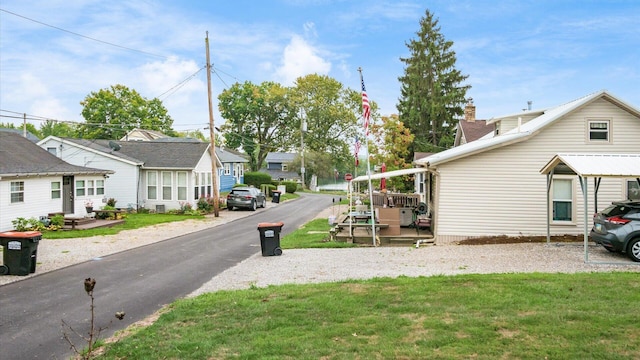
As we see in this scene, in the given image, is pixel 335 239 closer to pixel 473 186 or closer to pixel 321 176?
pixel 473 186

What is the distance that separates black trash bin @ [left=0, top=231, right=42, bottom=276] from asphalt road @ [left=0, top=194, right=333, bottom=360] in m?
Result: 0.61

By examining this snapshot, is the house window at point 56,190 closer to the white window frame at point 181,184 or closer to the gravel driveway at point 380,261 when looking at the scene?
the gravel driveway at point 380,261

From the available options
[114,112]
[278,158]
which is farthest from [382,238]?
[278,158]

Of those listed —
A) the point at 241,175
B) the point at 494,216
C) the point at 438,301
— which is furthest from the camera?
the point at 241,175

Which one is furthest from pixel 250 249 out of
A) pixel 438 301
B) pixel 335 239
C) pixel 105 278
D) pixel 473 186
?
pixel 438 301

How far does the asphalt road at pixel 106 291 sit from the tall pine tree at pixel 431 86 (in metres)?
32.2

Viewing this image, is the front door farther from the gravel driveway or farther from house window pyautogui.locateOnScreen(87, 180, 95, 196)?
the gravel driveway

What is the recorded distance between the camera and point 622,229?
12828 millimetres

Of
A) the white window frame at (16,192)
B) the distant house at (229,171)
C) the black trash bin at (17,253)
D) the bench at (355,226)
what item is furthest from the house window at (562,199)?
the distant house at (229,171)

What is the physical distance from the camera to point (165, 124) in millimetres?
77188

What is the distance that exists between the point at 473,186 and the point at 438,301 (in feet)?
31.2

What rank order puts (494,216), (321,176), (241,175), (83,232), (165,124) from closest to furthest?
(494,216)
(83,232)
(241,175)
(321,176)
(165,124)

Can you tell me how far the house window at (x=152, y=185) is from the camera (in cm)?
3133

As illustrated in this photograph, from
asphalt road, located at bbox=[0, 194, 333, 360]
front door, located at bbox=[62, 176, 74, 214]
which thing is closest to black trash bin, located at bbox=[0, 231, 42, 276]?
asphalt road, located at bbox=[0, 194, 333, 360]
